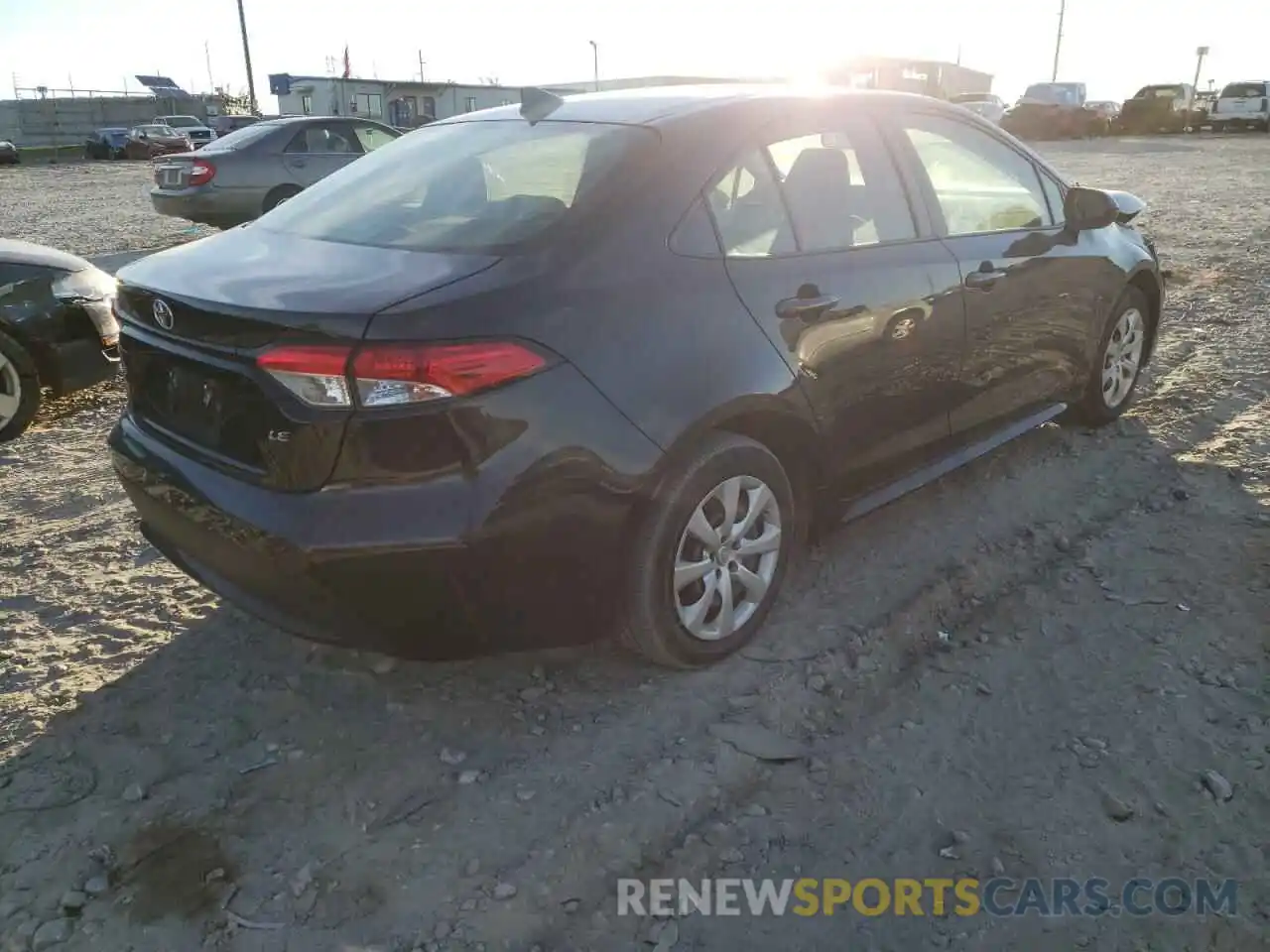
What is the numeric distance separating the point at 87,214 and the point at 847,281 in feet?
55.3

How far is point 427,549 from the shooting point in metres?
2.32

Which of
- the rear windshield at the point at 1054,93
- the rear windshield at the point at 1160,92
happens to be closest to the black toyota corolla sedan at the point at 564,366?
the rear windshield at the point at 1054,93

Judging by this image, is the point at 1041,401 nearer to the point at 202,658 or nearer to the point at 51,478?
the point at 202,658

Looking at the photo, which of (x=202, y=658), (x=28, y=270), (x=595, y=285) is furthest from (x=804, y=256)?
(x=28, y=270)

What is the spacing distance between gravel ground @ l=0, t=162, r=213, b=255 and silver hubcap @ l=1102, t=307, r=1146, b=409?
1099cm

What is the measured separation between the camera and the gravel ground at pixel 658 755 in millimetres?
2193

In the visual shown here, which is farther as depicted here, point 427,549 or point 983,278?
point 983,278

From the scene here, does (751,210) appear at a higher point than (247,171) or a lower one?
higher

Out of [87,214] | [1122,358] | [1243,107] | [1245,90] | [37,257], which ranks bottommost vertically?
[87,214]

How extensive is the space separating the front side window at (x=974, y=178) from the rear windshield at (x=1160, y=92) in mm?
39182

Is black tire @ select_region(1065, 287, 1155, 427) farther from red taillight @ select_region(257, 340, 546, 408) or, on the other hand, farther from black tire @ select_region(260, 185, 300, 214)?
black tire @ select_region(260, 185, 300, 214)

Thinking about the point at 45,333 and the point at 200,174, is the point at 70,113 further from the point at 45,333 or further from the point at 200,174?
the point at 45,333

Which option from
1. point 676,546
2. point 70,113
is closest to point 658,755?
point 676,546

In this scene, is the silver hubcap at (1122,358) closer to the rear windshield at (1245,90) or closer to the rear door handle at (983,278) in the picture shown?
the rear door handle at (983,278)
